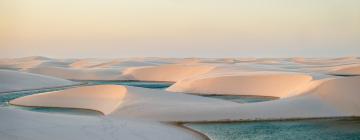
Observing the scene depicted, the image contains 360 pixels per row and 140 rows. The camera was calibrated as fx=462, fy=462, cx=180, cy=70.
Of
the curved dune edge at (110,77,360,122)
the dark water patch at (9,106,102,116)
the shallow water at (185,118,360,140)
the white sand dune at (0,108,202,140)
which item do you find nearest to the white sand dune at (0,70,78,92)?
the dark water patch at (9,106,102,116)

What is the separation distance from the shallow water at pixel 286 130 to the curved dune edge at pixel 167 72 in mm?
28545

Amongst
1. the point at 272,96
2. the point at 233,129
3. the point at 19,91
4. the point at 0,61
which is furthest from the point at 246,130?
the point at 0,61

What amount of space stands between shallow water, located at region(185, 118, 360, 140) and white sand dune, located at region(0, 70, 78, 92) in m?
→ 20.9

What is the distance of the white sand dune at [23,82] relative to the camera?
33525 mm

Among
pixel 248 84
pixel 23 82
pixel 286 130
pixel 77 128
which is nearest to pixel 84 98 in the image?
pixel 77 128

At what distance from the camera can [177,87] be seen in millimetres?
33531

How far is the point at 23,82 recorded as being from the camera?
36.0 m

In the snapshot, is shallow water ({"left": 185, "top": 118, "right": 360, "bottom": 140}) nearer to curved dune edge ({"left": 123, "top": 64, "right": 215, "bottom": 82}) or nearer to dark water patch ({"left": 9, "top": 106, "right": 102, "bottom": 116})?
dark water patch ({"left": 9, "top": 106, "right": 102, "bottom": 116})

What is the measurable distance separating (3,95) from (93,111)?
1188 cm

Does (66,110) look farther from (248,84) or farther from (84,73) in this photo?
(84,73)

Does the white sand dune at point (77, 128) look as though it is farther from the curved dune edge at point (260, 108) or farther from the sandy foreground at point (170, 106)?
the curved dune edge at point (260, 108)

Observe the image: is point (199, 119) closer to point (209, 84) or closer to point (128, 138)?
point (128, 138)

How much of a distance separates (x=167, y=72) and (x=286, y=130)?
34870 millimetres

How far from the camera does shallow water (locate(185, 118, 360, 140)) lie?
1433 centimetres
